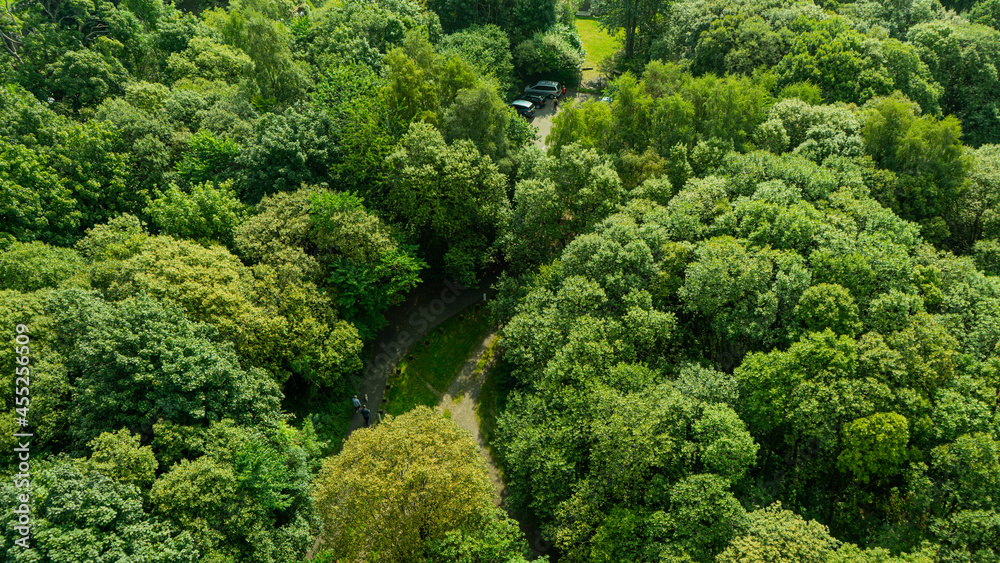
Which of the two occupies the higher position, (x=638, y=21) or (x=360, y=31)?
(x=638, y=21)

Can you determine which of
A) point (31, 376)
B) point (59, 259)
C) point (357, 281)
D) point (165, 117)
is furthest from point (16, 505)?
point (165, 117)

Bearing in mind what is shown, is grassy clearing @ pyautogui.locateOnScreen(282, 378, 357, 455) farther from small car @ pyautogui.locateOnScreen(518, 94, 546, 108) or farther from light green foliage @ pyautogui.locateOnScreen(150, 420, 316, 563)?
small car @ pyautogui.locateOnScreen(518, 94, 546, 108)

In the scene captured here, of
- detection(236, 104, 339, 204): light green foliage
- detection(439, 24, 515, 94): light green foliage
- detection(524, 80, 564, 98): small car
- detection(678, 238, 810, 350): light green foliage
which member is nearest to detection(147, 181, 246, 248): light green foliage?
detection(236, 104, 339, 204): light green foliage

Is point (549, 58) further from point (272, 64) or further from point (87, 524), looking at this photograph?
point (87, 524)

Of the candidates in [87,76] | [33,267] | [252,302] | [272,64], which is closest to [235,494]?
[252,302]
